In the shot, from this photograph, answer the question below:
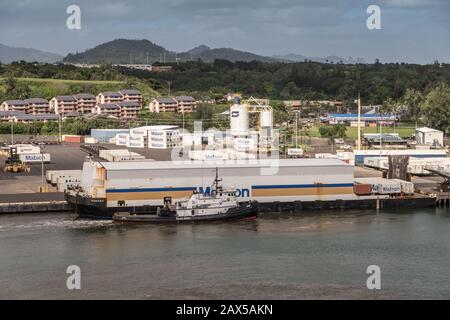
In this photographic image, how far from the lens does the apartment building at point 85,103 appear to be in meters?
41.8

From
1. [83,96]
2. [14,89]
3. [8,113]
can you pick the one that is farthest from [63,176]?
[14,89]

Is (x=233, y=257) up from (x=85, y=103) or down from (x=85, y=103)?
down

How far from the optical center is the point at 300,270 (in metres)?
11.4

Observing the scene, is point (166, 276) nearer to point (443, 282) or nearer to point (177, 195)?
point (443, 282)

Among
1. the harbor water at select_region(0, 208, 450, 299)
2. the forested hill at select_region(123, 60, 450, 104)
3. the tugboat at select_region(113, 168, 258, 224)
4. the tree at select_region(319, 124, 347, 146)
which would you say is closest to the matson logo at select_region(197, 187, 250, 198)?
the tugboat at select_region(113, 168, 258, 224)

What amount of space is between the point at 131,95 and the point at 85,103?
2.39 m

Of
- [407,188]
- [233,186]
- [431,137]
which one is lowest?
[407,188]

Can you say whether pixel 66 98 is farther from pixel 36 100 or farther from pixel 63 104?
pixel 36 100

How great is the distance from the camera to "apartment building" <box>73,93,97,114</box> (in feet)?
137

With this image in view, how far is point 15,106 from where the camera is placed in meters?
40.0

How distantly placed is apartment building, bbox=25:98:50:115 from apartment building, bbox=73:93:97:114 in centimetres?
155

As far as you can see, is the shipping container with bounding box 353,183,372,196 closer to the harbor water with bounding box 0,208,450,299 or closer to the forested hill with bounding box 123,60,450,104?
the harbor water with bounding box 0,208,450,299

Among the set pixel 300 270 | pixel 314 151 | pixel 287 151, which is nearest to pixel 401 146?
pixel 314 151
